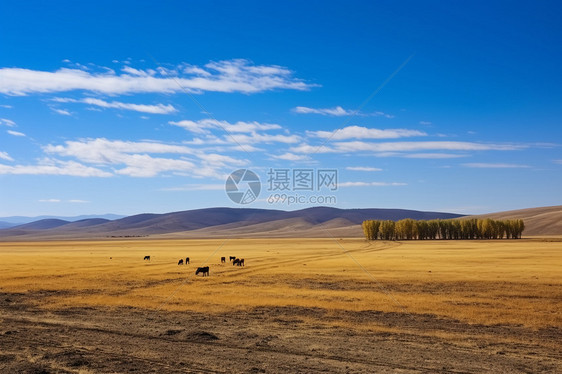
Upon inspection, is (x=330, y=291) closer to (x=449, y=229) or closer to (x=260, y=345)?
(x=260, y=345)

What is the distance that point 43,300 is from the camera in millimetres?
28641

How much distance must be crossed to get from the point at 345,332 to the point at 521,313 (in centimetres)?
930

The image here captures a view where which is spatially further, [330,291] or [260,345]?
[330,291]

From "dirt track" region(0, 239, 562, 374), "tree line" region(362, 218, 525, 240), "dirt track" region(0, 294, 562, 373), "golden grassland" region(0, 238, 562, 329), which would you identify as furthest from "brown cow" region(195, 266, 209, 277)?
"tree line" region(362, 218, 525, 240)

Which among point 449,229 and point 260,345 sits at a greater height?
point 449,229

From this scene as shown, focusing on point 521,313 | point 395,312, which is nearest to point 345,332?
point 395,312

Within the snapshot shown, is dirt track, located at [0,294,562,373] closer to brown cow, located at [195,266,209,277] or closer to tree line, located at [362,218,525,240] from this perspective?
brown cow, located at [195,266,209,277]

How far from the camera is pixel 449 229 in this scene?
6585 inches

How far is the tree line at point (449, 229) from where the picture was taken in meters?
162

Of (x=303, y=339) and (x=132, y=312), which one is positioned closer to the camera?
(x=303, y=339)

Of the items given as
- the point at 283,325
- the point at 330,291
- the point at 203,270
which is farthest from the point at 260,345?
the point at 203,270

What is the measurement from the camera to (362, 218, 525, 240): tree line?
162375 mm

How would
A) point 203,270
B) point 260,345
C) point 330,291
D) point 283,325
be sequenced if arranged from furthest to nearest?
1. point 203,270
2. point 330,291
3. point 283,325
4. point 260,345

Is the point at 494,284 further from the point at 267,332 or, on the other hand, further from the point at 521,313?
the point at 267,332
